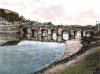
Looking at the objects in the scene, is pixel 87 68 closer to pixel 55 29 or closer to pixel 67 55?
pixel 67 55

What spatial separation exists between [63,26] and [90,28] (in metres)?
17.0

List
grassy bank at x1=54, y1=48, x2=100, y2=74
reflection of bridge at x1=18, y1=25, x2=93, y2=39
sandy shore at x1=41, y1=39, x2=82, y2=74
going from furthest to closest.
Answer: reflection of bridge at x1=18, y1=25, x2=93, y2=39, sandy shore at x1=41, y1=39, x2=82, y2=74, grassy bank at x1=54, y1=48, x2=100, y2=74

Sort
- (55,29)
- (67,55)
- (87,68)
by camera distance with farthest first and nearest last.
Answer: (55,29)
(67,55)
(87,68)

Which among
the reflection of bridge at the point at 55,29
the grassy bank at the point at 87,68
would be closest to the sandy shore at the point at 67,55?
the grassy bank at the point at 87,68

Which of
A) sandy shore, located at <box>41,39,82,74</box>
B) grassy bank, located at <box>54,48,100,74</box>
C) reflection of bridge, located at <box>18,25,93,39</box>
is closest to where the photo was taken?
grassy bank, located at <box>54,48,100,74</box>

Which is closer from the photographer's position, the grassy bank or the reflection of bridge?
the grassy bank

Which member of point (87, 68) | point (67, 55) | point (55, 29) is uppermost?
point (87, 68)

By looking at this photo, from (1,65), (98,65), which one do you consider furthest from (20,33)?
(98,65)

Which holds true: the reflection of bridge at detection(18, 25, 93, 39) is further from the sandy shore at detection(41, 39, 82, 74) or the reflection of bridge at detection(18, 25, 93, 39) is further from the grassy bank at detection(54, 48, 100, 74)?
the grassy bank at detection(54, 48, 100, 74)

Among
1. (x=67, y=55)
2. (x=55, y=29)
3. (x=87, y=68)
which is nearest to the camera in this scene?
(x=87, y=68)

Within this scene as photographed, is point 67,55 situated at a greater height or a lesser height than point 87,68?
lesser

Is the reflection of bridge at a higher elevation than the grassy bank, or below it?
below

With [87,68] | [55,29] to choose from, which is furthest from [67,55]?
[55,29]

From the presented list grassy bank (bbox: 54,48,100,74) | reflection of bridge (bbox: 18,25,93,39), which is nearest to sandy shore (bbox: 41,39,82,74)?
grassy bank (bbox: 54,48,100,74)
